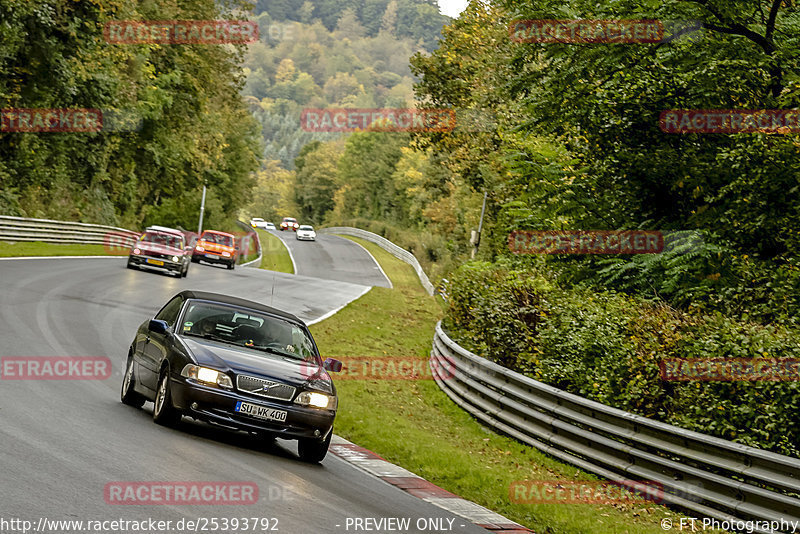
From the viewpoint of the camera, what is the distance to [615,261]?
16344 mm

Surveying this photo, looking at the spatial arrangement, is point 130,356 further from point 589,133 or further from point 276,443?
point 589,133

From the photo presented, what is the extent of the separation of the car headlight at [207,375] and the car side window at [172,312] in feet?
4.62

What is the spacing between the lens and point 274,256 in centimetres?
7000

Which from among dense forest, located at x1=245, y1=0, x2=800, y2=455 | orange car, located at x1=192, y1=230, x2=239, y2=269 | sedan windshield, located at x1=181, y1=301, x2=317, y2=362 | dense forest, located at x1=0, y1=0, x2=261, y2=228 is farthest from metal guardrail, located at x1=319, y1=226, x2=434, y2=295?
sedan windshield, located at x1=181, y1=301, x2=317, y2=362

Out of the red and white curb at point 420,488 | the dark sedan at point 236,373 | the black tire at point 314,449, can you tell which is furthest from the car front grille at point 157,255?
the black tire at point 314,449

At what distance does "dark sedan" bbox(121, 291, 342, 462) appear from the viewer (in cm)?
920

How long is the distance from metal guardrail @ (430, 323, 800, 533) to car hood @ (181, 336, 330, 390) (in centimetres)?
345

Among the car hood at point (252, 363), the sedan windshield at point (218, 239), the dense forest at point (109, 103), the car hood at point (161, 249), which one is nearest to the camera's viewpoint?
the car hood at point (252, 363)

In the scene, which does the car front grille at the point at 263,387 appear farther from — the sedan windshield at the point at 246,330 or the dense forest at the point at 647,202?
the dense forest at the point at 647,202

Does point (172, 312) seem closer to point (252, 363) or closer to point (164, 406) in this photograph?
point (164, 406)

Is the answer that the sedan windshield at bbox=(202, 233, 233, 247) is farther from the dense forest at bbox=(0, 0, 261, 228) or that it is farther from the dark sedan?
the dark sedan

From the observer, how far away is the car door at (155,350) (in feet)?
33.1

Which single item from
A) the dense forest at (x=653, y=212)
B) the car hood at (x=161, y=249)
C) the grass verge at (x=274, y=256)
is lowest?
the grass verge at (x=274, y=256)

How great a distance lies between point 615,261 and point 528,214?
10.1 ft
